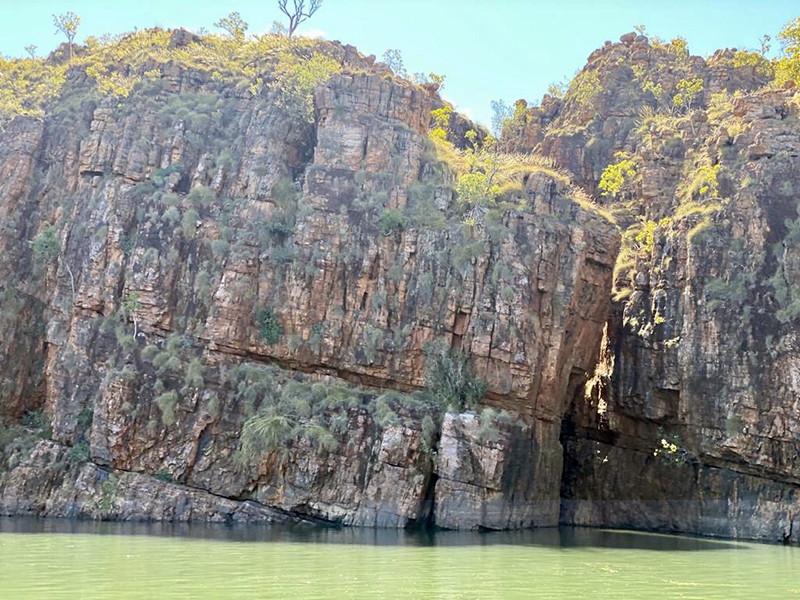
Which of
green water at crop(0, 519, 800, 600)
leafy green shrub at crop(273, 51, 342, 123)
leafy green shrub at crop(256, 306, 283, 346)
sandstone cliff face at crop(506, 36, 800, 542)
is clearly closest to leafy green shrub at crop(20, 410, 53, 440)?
green water at crop(0, 519, 800, 600)

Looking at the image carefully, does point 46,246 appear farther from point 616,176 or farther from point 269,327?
point 616,176

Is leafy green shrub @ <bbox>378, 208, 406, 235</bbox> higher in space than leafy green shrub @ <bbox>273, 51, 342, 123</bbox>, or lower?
lower

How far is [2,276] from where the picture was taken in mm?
39219

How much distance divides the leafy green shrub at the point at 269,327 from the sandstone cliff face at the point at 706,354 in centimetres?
1443

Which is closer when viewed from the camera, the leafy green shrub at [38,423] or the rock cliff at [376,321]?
the rock cliff at [376,321]

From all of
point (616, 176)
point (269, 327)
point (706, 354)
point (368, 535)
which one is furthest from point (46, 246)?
point (706, 354)

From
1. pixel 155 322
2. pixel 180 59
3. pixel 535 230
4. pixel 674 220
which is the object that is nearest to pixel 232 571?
pixel 155 322

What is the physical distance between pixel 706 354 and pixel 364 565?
1960 centimetres

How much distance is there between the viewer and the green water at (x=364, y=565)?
15406 mm

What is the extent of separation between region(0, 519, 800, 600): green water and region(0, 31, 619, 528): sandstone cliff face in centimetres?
320

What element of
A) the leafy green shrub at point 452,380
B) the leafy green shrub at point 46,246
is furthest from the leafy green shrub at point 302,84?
the leafy green shrub at point 452,380

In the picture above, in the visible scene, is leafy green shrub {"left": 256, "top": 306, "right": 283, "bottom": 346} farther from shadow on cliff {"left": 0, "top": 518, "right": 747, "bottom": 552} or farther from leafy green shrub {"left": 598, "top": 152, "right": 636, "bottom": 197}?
leafy green shrub {"left": 598, "top": 152, "right": 636, "bottom": 197}

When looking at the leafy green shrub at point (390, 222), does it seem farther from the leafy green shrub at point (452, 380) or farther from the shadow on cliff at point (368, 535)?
the shadow on cliff at point (368, 535)

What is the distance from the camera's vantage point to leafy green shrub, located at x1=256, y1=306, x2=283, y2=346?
115ft
